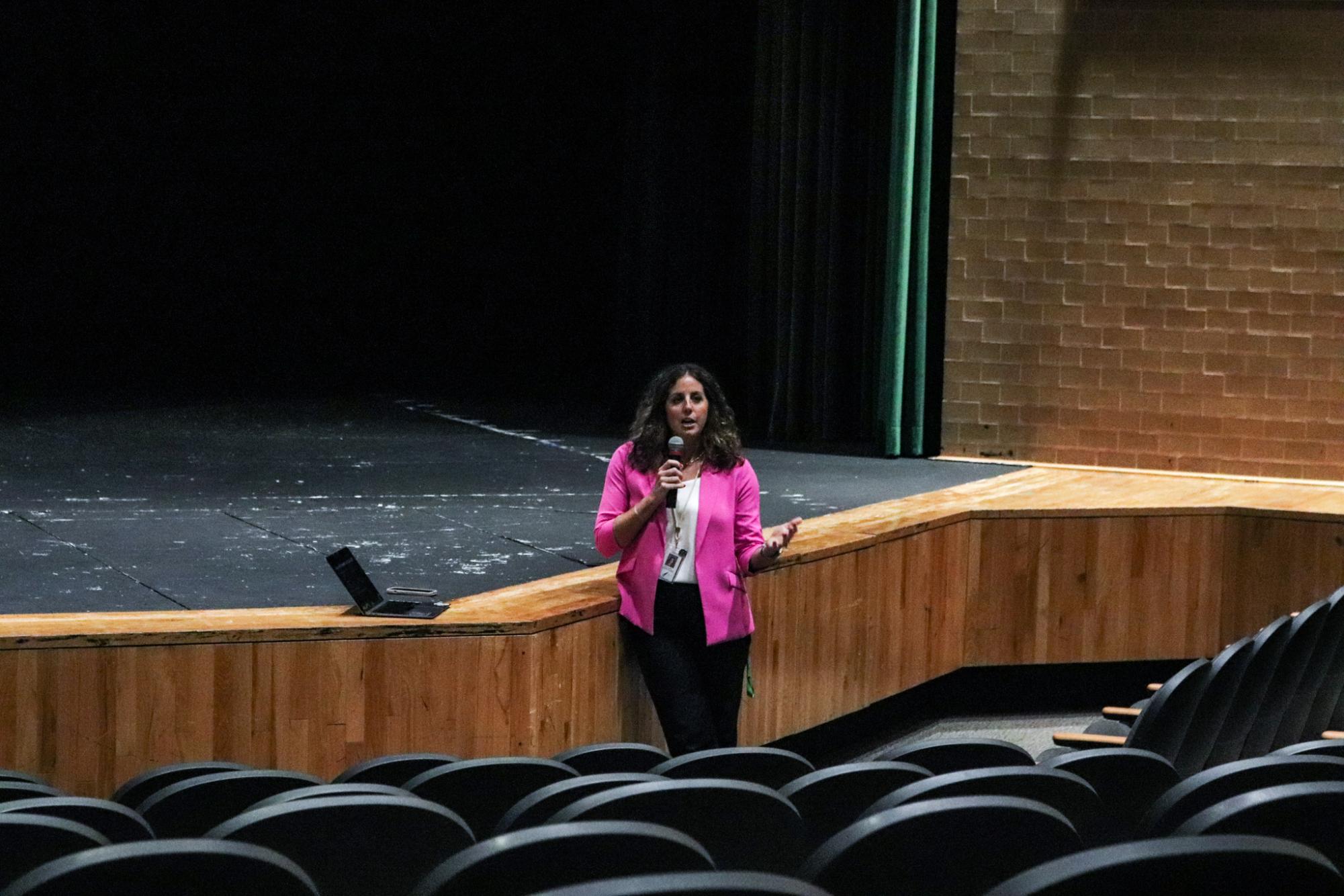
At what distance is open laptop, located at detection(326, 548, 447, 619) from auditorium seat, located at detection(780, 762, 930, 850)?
4.92 ft

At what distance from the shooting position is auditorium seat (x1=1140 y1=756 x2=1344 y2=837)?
168cm

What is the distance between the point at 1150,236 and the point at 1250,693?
11.3 feet

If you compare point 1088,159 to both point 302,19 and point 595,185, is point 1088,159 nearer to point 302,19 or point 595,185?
point 595,185

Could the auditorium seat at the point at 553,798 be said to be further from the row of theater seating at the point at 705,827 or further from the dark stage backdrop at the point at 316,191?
the dark stage backdrop at the point at 316,191

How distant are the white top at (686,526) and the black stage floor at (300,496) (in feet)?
1.84

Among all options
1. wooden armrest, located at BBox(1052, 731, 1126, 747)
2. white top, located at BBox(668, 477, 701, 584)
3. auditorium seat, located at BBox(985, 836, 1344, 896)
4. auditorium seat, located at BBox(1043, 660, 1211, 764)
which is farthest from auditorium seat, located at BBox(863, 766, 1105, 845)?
white top, located at BBox(668, 477, 701, 584)

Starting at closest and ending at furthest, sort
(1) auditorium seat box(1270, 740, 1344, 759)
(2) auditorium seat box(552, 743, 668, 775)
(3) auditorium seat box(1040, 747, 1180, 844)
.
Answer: (3) auditorium seat box(1040, 747, 1180, 844)
(1) auditorium seat box(1270, 740, 1344, 759)
(2) auditorium seat box(552, 743, 668, 775)

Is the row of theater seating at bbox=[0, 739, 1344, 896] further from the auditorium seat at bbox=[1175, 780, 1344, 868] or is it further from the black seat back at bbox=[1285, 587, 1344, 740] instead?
the black seat back at bbox=[1285, 587, 1344, 740]

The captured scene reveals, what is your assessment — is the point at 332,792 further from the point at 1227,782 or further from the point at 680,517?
the point at 680,517

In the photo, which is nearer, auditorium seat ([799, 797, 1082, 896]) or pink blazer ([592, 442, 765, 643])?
auditorium seat ([799, 797, 1082, 896])

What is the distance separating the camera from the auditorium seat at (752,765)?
7.19 feet

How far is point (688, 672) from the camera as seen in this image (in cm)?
346

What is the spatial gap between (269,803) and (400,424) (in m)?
5.36

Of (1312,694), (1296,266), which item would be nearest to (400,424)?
(1296,266)
